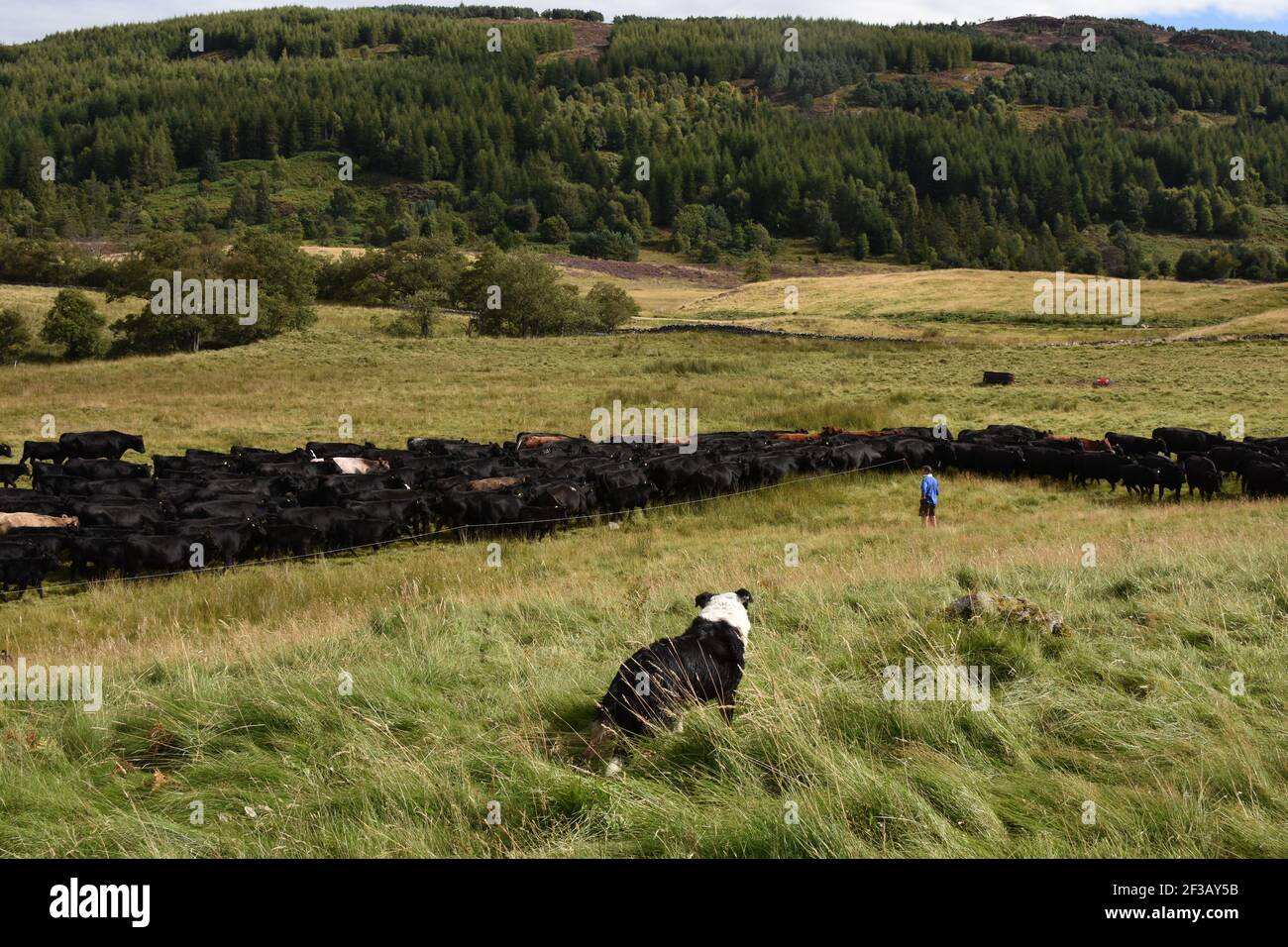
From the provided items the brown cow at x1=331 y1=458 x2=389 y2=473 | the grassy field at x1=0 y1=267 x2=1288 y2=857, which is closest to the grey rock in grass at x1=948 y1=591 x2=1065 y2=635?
the grassy field at x1=0 y1=267 x2=1288 y2=857

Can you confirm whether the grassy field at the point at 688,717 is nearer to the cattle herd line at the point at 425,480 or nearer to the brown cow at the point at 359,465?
the cattle herd line at the point at 425,480

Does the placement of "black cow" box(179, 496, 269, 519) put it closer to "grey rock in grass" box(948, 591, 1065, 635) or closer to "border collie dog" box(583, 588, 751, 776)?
"border collie dog" box(583, 588, 751, 776)

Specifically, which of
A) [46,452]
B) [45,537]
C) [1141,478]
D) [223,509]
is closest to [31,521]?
[45,537]

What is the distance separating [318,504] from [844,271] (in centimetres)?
12214

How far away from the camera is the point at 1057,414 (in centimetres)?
3584

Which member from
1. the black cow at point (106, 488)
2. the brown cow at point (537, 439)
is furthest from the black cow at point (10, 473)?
the brown cow at point (537, 439)

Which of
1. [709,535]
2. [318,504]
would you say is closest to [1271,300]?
[709,535]

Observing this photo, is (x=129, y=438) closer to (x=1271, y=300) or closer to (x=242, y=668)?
(x=242, y=668)

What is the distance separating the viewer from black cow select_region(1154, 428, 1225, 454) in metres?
26.1

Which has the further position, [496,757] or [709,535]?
[709,535]

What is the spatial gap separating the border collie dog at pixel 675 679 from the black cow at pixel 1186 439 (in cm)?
2310

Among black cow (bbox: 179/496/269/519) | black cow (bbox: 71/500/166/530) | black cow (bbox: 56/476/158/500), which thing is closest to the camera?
black cow (bbox: 71/500/166/530)

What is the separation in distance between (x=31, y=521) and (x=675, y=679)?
1573 cm

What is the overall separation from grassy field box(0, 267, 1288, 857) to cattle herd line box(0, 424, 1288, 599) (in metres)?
1.05
